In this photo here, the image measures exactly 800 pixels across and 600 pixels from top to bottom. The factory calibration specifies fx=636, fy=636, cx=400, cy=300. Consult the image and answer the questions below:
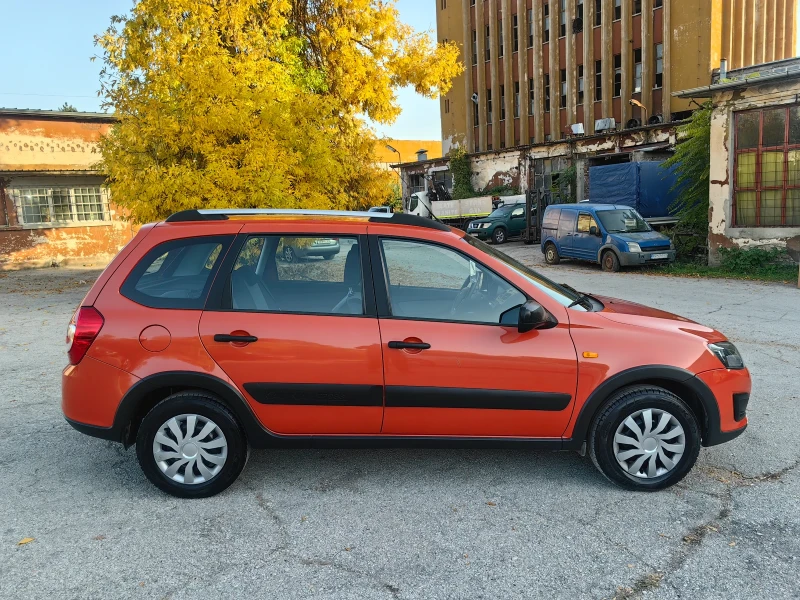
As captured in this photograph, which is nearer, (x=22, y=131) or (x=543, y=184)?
(x=22, y=131)

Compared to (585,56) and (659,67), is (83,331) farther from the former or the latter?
(585,56)

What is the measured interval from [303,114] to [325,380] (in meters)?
10.3

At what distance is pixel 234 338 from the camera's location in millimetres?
3689

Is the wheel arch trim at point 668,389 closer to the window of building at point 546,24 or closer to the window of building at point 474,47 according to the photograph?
the window of building at point 546,24

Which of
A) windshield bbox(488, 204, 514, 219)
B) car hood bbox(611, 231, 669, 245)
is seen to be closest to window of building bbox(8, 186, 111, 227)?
windshield bbox(488, 204, 514, 219)

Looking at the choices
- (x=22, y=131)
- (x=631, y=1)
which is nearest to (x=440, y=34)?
(x=631, y=1)

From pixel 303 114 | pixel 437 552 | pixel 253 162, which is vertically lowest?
pixel 437 552

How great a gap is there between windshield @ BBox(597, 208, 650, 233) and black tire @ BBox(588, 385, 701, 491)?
14076 millimetres

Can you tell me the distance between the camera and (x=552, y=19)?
36969 mm

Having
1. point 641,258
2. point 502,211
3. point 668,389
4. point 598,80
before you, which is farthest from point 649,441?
point 598,80

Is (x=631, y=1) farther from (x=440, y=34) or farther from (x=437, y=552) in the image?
(x=437, y=552)

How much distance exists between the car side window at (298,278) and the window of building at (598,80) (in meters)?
34.3

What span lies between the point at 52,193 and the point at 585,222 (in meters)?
18.2

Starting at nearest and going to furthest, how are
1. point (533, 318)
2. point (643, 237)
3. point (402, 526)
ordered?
point (402, 526)
point (533, 318)
point (643, 237)
